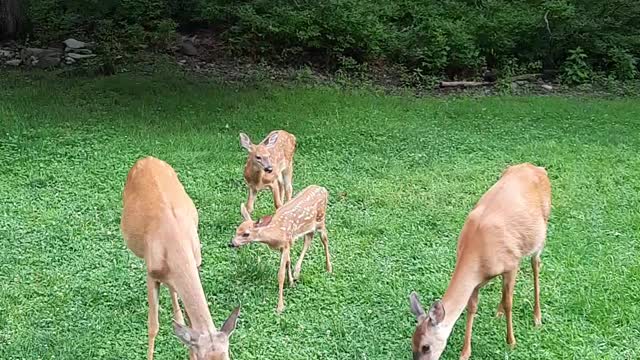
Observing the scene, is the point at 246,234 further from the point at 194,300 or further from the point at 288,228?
the point at 194,300

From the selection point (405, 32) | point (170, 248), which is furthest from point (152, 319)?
point (405, 32)

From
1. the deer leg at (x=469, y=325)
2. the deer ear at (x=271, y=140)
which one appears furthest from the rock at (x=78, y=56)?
the deer leg at (x=469, y=325)

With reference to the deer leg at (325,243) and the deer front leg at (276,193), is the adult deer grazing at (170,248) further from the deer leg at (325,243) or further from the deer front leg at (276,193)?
the deer front leg at (276,193)

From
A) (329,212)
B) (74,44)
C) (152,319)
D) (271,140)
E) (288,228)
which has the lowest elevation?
(74,44)

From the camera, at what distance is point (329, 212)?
20.8 ft

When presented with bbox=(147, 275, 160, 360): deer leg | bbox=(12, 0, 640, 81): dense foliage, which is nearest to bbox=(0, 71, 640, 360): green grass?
bbox=(147, 275, 160, 360): deer leg

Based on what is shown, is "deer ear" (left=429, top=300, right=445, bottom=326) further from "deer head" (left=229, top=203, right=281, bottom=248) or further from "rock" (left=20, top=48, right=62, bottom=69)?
"rock" (left=20, top=48, right=62, bottom=69)

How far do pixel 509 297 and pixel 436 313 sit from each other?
29.2 inches

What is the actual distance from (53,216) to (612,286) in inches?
156

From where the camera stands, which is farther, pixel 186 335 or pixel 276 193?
pixel 276 193

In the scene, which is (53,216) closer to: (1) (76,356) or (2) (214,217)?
(2) (214,217)

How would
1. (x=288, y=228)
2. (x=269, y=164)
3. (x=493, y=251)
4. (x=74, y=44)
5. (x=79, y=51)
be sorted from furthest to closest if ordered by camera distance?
(x=74, y=44) → (x=79, y=51) → (x=269, y=164) → (x=288, y=228) → (x=493, y=251)

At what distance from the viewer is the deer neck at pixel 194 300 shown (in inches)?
152

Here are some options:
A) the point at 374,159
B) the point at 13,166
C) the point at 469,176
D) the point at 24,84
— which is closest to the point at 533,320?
the point at 469,176
